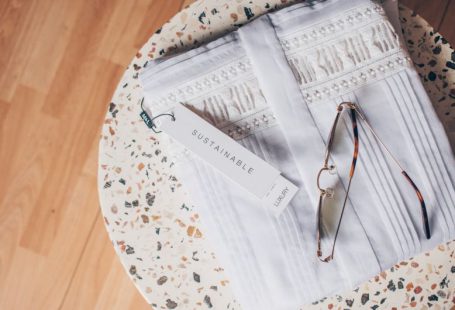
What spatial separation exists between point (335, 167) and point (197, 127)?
7.8 inches

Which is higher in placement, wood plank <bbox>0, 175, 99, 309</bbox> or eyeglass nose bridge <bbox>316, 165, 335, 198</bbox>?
eyeglass nose bridge <bbox>316, 165, 335, 198</bbox>

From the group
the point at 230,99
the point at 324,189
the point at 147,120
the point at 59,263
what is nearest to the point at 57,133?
the point at 59,263

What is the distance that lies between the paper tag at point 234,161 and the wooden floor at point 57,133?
526 millimetres

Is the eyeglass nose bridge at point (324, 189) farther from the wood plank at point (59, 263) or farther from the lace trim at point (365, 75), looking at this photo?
the wood plank at point (59, 263)

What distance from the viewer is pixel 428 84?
26.7 inches

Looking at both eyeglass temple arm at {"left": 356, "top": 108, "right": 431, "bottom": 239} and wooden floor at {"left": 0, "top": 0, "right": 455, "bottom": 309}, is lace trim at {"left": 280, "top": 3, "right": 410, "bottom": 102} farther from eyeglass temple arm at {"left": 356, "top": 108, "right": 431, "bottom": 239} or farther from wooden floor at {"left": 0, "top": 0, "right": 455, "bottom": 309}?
wooden floor at {"left": 0, "top": 0, "right": 455, "bottom": 309}

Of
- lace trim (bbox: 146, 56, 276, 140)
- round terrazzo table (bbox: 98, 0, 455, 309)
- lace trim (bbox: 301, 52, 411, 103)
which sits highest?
lace trim (bbox: 301, 52, 411, 103)

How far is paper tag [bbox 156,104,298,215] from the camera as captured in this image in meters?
0.58

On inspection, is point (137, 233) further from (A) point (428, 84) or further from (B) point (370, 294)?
(A) point (428, 84)

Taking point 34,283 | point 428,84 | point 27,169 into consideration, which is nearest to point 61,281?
point 34,283

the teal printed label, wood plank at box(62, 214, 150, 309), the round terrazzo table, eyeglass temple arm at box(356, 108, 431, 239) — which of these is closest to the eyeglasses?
eyeglass temple arm at box(356, 108, 431, 239)

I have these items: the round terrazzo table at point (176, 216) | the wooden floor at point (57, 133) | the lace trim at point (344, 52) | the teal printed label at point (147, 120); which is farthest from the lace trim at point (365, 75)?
the wooden floor at point (57, 133)

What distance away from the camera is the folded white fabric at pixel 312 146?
23.2 inches

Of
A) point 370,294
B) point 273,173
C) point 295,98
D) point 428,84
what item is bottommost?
point 370,294
